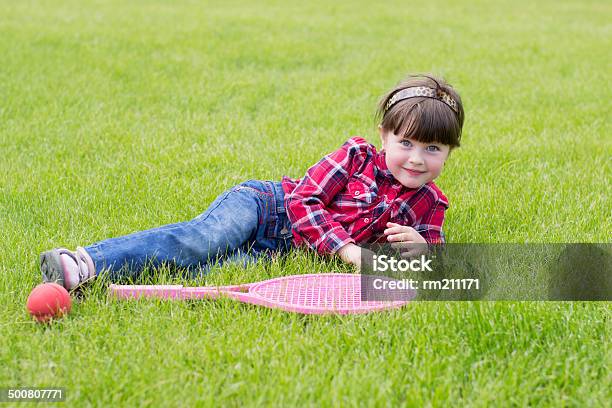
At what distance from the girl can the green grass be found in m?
0.17

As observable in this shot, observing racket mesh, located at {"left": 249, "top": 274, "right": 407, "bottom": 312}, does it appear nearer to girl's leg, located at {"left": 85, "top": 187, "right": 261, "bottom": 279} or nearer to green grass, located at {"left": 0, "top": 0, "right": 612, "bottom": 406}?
green grass, located at {"left": 0, "top": 0, "right": 612, "bottom": 406}

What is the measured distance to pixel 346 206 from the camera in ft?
10.9

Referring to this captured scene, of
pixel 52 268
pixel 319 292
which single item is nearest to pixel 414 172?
pixel 319 292

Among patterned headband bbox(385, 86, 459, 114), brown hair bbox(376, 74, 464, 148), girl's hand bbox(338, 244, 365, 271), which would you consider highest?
patterned headband bbox(385, 86, 459, 114)

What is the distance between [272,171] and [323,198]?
1.09m

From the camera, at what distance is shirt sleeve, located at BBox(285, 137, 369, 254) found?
125 inches

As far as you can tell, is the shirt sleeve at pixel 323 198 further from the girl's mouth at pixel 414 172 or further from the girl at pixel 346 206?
the girl's mouth at pixel 414 172

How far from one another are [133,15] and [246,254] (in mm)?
7066

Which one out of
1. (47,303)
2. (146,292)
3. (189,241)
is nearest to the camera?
(47,303)

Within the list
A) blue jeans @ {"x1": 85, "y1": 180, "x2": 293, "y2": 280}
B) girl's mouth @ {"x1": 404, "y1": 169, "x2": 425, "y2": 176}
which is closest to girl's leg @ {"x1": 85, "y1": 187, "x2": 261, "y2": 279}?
blue jeans @ {"x1": 85, "y1": 180, "x2": 293, "y2": 280}

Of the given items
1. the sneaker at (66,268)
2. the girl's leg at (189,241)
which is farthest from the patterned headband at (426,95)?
the sneaker at (66,268)

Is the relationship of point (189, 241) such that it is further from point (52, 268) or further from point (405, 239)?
point (405, 239)

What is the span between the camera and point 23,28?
805 cm

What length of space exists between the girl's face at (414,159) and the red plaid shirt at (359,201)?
9 centimetres
